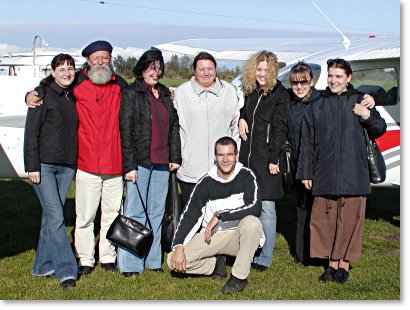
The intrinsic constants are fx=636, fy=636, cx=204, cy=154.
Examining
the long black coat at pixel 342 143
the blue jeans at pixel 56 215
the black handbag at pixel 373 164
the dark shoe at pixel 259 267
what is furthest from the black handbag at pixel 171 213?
the black handbag at pixel 373 164

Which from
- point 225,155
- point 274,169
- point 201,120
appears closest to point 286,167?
point 274,169

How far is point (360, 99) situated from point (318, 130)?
40cm

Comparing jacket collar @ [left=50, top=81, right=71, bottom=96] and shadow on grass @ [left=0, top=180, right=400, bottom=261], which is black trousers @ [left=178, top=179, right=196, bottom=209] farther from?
shadow on grass @ [left=0, top=180, right=400, bottom=261]

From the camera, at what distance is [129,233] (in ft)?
17.0

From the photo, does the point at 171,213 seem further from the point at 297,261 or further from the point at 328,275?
the point at 328,275

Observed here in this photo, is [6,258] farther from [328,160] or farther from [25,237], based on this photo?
[328,160]

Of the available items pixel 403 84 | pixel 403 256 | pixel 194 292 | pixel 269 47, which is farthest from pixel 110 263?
pixel 269 47

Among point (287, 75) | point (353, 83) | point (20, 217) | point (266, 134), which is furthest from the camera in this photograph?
point (20, 217)

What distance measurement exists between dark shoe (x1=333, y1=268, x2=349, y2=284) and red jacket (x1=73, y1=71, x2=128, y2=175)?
200 centimetres

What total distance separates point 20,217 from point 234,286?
411cm

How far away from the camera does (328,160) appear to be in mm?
4992

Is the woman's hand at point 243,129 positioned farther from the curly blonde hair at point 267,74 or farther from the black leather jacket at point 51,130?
the black leather jacket at point 51,130

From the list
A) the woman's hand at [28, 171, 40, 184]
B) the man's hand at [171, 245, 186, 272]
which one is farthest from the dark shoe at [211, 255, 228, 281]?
the woman's hand at [28, 171, 40, 184]

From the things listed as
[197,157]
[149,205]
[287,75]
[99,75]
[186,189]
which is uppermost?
[287,75]
